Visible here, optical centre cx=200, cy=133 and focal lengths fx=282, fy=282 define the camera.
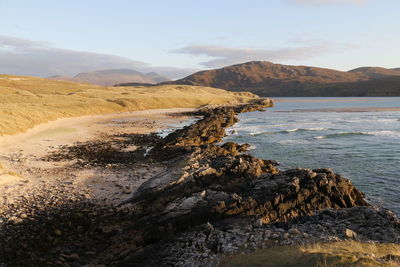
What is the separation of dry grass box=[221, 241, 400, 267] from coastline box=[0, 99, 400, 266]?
0.74 m

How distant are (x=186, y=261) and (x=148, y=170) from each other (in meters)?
14.5

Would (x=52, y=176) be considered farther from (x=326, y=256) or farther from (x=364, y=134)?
(x=364, y=134)

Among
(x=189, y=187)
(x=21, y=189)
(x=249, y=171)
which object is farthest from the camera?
(x=249, y=171)

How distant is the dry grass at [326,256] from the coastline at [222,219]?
0.74m

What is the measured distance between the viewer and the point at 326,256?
829cm

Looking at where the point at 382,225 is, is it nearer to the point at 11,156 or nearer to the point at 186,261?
the point at 186,261

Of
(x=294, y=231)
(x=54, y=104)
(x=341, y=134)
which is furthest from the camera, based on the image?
(x=54, y=104)

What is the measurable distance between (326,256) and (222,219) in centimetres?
560

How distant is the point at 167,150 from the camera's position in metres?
31.2

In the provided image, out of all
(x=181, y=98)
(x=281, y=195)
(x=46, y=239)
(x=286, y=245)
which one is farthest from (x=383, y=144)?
(x=181, y=98)

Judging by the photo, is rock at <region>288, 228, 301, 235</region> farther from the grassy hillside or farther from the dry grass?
the grassy hillside

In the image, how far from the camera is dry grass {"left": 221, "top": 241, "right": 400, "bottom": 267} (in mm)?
7860

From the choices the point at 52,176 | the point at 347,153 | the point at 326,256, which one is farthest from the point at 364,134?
the point at 52,176

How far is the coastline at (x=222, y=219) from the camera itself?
11.5 meters
